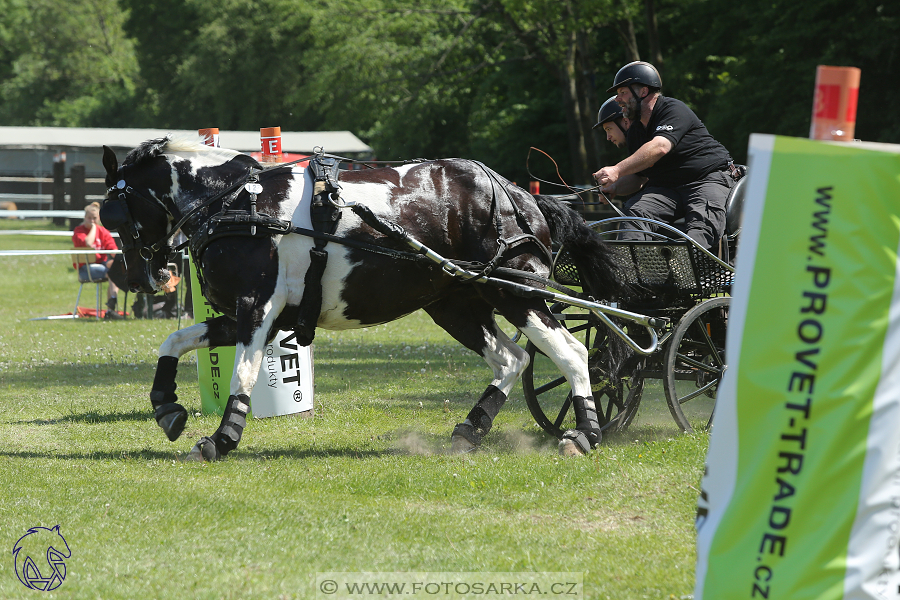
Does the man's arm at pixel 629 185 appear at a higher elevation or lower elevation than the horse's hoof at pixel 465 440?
higher

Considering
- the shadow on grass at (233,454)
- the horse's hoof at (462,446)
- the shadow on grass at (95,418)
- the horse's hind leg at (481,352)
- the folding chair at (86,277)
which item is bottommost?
the folding chair at (86,277)

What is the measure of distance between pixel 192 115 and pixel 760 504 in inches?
1986

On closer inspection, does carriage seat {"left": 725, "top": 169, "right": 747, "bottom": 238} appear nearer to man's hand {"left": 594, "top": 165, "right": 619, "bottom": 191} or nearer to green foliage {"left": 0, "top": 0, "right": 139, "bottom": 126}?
man's hand {"left": 594, "top": 165, "right": 619, "bottom": 191}

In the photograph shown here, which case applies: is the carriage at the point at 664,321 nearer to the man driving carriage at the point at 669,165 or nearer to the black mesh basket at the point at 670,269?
the black mesh basket at the point at 670,269

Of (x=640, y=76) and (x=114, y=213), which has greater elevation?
(x=640, y=76)

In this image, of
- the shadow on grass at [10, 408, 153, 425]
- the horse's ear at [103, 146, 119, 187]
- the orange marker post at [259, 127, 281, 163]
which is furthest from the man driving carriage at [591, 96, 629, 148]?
the shadow on grass at [10, 408, 153, 425]

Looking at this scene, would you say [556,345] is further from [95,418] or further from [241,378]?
[95,418]

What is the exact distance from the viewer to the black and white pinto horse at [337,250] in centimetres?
545

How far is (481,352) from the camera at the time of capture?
6230 millimetres

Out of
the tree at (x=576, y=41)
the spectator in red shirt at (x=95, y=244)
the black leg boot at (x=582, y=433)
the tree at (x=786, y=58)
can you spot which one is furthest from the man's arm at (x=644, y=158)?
the tree at (x=576, y=41)

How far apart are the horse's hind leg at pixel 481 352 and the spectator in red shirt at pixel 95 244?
9.94 metres

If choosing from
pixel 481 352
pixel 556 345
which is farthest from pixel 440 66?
pixel 556 345

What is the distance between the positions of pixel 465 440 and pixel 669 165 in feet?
7.43

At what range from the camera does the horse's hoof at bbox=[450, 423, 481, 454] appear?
5867 millimetres
